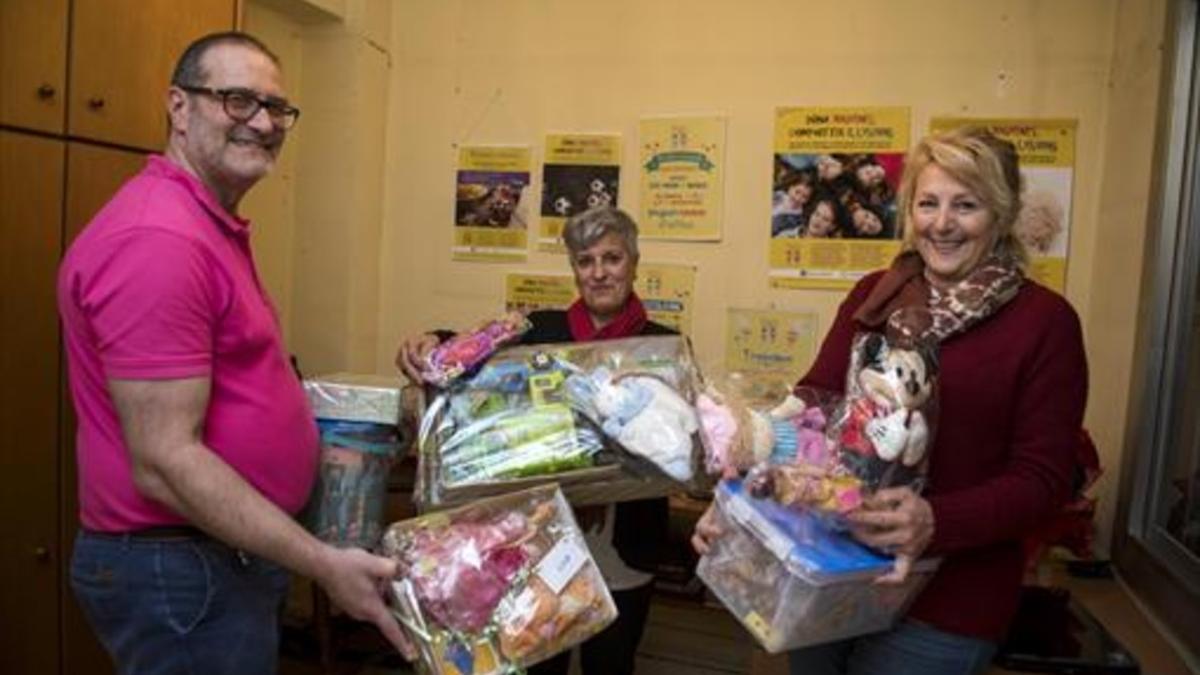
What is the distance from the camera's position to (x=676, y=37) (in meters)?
2.75

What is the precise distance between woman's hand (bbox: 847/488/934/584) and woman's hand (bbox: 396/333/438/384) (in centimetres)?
64

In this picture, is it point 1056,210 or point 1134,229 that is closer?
point 1134,229

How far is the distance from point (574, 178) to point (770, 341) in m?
0.85

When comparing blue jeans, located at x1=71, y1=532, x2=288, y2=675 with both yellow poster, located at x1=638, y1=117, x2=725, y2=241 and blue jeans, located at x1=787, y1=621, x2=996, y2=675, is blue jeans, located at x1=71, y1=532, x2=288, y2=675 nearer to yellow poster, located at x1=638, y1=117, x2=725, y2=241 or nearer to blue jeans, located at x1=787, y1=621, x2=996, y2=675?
blue jeans, located at x1=787, y1=621, x2=996, y2=675

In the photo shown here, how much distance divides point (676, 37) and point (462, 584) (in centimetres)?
219

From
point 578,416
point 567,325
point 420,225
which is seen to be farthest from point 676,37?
point 578,416

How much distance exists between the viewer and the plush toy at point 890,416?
3.23 ft

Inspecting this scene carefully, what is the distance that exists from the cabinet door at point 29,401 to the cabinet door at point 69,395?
0.07 feet

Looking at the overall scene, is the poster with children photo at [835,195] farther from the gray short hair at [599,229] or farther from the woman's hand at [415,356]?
the woman's hand at [415,356]

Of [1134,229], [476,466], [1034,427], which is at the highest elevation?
[1134,229]

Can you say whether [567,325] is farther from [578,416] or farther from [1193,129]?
[1193,129]

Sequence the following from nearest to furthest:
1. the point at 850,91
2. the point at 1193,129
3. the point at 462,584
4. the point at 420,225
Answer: the point at 462,584 → the point at 1193,129 → the point at 850,91 → the point at 420,225

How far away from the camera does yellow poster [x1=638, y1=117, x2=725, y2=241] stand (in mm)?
2730

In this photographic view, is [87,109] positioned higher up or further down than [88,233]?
higher up
